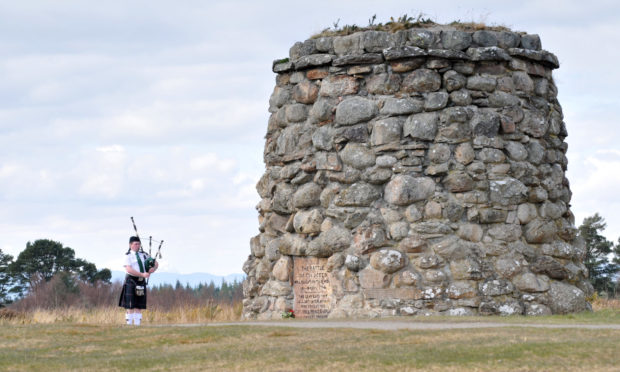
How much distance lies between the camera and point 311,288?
17.0 metres

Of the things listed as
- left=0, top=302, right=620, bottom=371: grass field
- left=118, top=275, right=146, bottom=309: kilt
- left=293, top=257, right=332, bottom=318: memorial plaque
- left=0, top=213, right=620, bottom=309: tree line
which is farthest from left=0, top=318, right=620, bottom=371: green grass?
left=0, top=213, right=620, bottom=309: tree line

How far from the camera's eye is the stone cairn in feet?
52.7

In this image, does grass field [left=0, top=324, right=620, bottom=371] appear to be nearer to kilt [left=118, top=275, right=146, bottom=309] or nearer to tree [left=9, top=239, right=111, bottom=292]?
kilt [left=118, top=275, right=146, bottom=309]

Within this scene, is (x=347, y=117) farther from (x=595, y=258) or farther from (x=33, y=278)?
(x=33, y=278)

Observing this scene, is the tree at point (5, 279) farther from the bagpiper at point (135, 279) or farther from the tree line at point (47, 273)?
the bagpiper at point (135, 279)

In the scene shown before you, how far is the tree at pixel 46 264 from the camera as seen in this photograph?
137 ft

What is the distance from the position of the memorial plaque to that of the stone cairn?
0.02 meters

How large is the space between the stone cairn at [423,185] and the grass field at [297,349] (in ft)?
13.1

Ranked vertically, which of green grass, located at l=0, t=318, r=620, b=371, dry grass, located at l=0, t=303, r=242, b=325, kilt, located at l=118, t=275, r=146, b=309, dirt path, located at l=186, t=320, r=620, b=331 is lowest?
green grass, located at l=0, t=318, r=620, b=371

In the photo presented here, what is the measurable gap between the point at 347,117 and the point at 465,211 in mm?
2679

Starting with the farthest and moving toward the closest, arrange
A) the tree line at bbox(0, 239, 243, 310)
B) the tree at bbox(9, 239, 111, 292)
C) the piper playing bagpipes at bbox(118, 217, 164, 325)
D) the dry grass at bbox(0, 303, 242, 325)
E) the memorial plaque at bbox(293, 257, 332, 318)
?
the tree at bbox(9, 239, 111, 292)
the tree line at bbox(0, 239, 243, 310)
the dry grass at bbox(0, 303, 242, 325)
the memorial plaque at bbox(293, 257, 332, 318)
the piper playing bagpipes at bbox(118, 217, 164, 325)

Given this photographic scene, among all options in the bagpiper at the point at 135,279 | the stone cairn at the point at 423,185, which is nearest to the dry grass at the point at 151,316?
the stone cairn at the point at 423,185

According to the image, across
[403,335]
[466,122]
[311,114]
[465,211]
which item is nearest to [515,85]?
[466,122]

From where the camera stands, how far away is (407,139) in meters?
16.5
